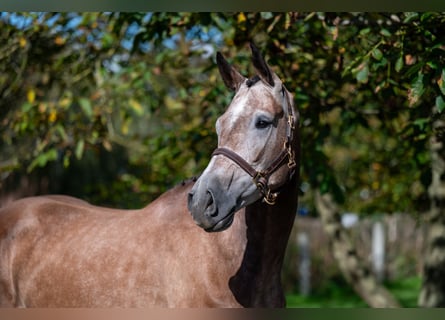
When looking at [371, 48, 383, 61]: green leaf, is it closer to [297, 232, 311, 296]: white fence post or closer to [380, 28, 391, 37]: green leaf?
[380, 28, 391, 37]: green leaf

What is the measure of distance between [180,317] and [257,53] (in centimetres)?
132

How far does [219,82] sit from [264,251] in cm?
273

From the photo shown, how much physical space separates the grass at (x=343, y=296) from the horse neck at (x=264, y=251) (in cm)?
837

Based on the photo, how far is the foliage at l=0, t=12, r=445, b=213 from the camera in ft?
14.3

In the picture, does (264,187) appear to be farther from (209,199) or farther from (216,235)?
(216,235)

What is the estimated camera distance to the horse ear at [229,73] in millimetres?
3416

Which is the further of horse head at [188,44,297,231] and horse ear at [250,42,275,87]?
horse ear at [250,42,275,87]

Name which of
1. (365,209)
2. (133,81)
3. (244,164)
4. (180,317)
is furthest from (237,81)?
(365,209)

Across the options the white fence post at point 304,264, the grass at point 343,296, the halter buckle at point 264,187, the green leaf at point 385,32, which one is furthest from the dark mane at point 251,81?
the white fence post at point 304,264

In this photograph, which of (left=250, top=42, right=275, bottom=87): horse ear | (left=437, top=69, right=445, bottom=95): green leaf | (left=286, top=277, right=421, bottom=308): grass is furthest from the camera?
(left=286, top=277, right=421, bottom=308): grass

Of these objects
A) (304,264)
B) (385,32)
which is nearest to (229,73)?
(385,32)

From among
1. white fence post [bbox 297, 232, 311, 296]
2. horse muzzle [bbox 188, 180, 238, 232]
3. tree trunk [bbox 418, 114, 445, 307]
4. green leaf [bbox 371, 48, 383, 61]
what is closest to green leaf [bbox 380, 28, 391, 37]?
green leaf [bbox 371, 48, 383, 61]

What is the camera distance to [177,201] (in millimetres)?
3674

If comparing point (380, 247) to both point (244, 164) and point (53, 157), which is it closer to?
point (53, 157)
